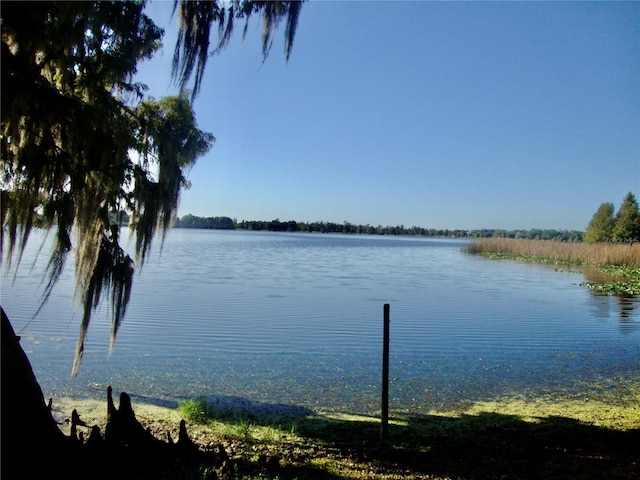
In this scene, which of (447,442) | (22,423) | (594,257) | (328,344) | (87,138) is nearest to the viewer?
(22,423)

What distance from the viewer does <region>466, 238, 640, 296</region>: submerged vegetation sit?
2310 cm

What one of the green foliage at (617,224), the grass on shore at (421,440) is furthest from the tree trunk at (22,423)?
the green foliage at (617,224)

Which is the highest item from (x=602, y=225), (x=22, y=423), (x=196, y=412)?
(x=602, y=225)

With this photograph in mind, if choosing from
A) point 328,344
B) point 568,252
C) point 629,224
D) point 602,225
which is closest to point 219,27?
point 328,344

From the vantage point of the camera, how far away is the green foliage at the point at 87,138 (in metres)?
3.65

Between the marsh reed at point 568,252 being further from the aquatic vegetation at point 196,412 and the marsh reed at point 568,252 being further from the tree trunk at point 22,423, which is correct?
the tree trunk at point 22,423

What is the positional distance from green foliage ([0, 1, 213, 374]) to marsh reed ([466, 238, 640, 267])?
34370mm

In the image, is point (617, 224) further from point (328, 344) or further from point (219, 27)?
point (219, 27)

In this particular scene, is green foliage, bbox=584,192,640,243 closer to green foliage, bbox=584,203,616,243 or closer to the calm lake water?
green foliage, bbox=584,203,616,243

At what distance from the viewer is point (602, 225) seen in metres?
61.9

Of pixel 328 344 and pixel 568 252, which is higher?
pixel 568 252

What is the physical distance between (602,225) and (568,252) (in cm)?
2569

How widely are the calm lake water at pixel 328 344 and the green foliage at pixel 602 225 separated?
48013 mm

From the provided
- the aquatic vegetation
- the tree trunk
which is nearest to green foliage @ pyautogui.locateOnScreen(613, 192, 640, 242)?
the aquatic vegetation
